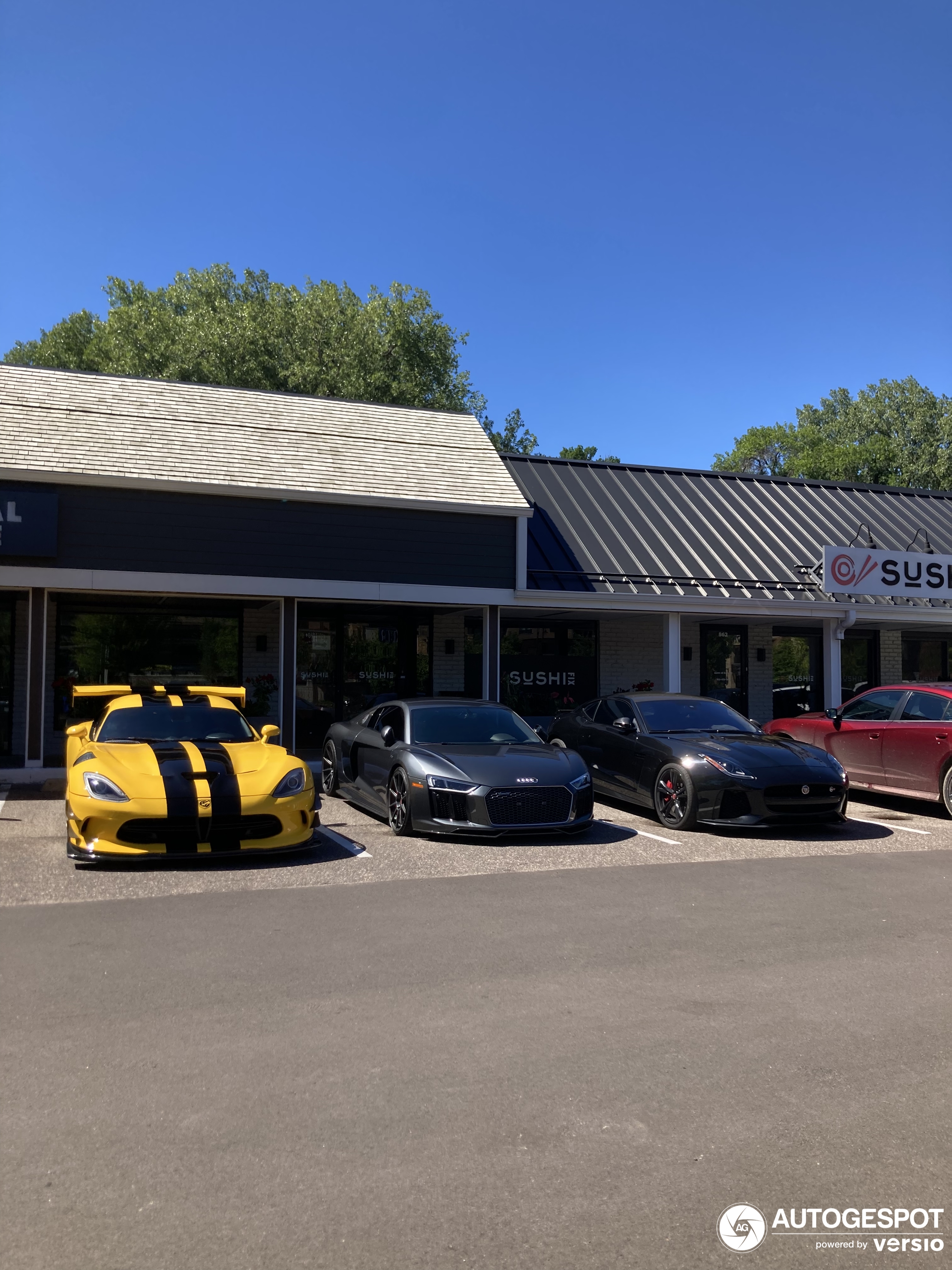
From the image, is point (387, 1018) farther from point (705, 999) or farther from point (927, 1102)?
point (927, 1102)

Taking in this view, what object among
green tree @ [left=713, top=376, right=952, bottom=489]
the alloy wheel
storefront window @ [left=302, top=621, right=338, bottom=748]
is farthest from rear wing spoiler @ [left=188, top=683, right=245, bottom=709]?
green tree @ [left=713, top=376, right=952, bottom=489]

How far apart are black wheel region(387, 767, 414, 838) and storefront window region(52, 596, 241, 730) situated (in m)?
8.29

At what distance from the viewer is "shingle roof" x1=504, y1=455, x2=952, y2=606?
17.8m

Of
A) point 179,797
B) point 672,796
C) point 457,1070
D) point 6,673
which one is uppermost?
point 6,673

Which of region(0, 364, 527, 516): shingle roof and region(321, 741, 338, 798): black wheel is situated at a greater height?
region(0, 364, 527, 516): shingle roof

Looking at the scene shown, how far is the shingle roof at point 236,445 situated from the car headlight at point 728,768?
682cm

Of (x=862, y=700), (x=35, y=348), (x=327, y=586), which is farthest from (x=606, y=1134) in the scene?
(x=35, y=348)

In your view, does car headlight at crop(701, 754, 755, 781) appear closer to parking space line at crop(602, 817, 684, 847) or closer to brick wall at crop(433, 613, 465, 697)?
parking space line at crop(602, 817, 684, 847)

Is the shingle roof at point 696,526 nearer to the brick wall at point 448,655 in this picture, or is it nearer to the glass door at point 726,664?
the glass door at point 726,664

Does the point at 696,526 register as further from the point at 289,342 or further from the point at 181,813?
the point at 289,342

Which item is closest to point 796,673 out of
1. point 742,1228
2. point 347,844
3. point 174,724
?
point 347,844

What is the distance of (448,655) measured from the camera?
19.1 m

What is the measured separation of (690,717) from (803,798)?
1931 millimetres

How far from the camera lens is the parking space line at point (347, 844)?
8.82 m
